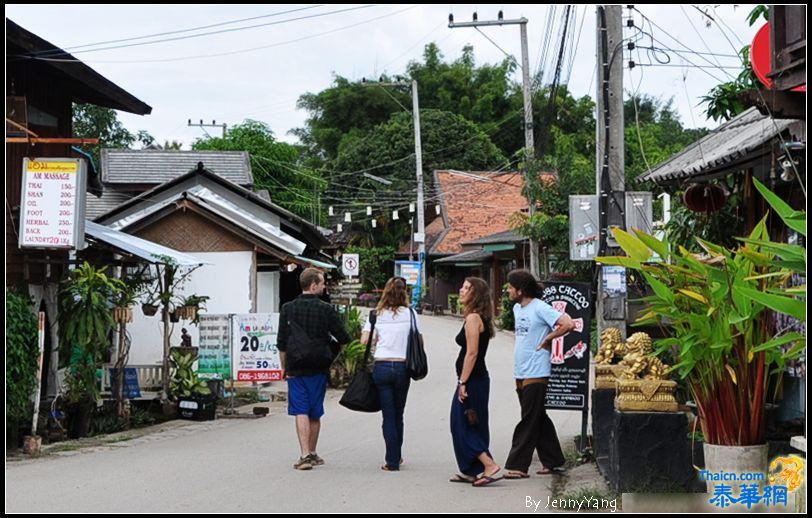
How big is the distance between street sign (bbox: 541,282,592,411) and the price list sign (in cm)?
572

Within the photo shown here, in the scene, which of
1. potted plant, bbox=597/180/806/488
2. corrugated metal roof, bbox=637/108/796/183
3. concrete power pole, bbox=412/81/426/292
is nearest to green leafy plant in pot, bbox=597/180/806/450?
potted plant, bbox=597/180/806/488

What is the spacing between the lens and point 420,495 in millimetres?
9273

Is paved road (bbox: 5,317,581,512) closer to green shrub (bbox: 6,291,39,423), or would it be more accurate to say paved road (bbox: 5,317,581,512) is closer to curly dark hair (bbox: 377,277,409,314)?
green shrub (bbox: 6,291,39,423)

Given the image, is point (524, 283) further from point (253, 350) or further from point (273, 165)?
point (273, 165)

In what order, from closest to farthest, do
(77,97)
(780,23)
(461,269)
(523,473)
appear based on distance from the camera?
(780,23) < (523,473) < (77,97) < (461,269)

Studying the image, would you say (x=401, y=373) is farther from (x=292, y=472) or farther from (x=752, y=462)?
(x=752, y=462)

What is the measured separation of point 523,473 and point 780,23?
476 centimetres

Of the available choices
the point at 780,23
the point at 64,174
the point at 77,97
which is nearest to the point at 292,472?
the point at 64,174

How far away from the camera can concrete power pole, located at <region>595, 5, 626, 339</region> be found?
42.3ft

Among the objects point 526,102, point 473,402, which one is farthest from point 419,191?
point 473,402

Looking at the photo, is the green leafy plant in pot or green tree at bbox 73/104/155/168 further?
green tree at bbox 73/104/155/168

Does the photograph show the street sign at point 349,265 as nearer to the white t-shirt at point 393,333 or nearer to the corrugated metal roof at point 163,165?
the corrugated metal roof at point 163,165

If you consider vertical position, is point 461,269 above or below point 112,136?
below

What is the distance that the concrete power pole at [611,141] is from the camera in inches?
508
